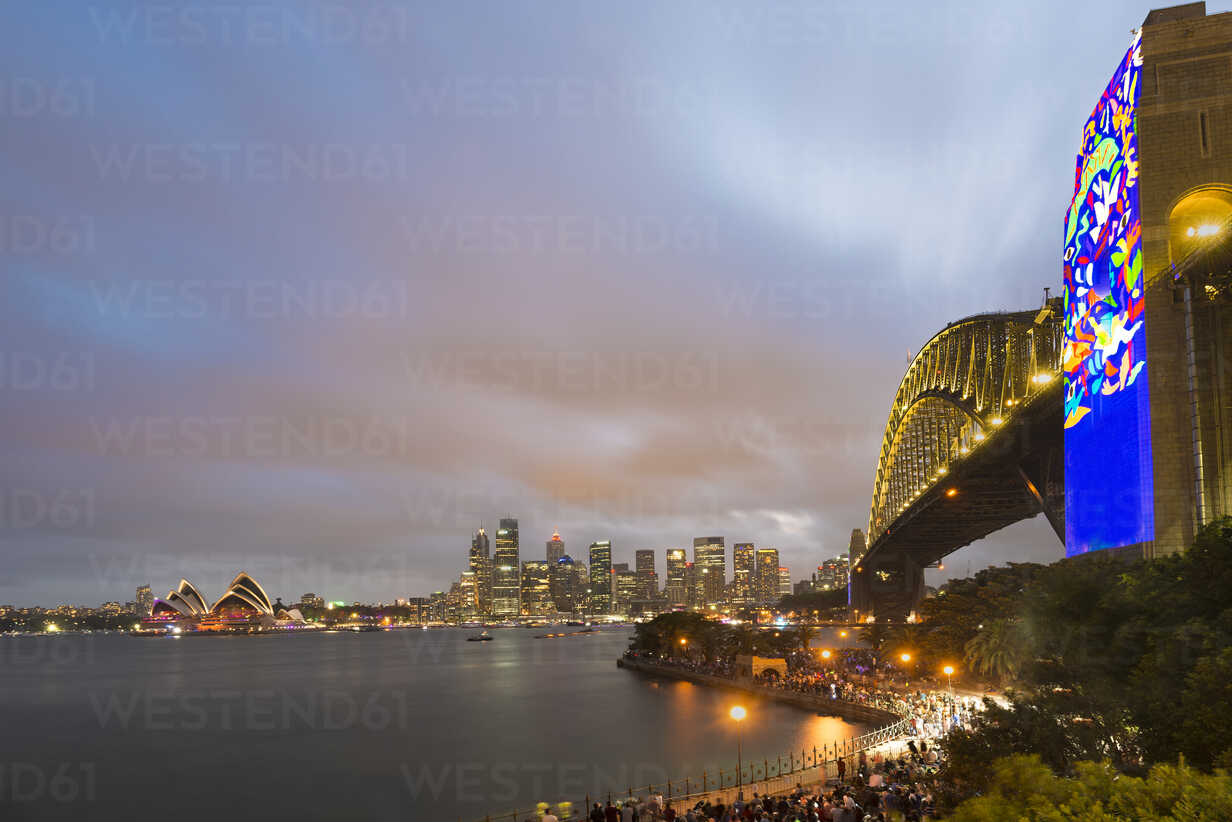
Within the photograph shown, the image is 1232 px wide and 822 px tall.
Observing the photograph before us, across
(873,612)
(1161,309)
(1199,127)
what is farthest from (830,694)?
(873,612)

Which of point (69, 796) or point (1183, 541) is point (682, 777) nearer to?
point (1183, 541)

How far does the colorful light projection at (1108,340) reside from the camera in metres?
30.2

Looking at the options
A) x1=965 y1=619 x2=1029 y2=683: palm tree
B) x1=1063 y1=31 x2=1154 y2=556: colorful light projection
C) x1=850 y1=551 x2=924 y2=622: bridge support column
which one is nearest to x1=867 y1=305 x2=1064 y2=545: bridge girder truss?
x1=850 y1=551 x2=924 y2=622: bridge support column

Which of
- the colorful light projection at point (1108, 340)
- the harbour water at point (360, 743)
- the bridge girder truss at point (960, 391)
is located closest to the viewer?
the colorful light projection at point (1108, 340)

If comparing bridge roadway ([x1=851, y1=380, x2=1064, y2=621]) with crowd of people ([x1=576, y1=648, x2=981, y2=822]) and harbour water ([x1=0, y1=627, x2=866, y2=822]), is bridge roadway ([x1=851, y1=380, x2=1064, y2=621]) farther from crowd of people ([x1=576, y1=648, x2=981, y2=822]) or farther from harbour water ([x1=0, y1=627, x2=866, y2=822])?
harbour water ([x1=0, y1=627, x2=866, y2=822])

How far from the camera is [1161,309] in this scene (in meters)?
28.9

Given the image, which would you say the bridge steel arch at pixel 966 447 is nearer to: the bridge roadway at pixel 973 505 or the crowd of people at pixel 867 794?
the bridge roadway at pixel 973 505

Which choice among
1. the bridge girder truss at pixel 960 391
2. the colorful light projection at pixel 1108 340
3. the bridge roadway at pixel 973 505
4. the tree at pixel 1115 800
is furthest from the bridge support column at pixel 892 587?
the tree at pixel 1115 800

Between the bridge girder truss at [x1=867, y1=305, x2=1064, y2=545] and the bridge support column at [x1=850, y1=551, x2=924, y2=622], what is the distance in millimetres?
5195

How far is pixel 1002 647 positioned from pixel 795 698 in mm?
25072

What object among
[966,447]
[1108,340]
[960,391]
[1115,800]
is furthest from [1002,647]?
[960,391]

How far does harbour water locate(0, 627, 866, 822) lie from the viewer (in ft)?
129

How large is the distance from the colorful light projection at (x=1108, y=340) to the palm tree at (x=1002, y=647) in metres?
4.86

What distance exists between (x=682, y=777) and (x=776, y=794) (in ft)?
49.3
